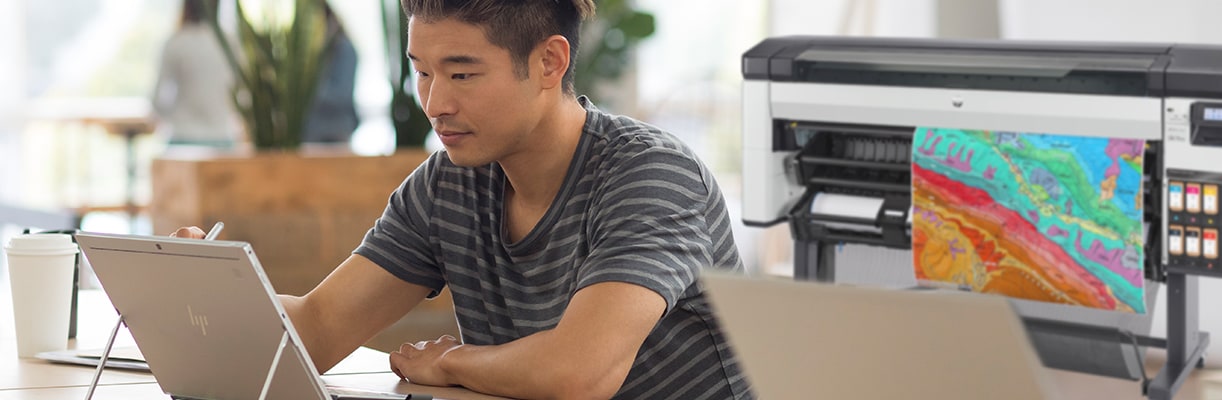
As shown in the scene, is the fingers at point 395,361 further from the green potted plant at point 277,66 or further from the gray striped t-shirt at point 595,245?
the green potted plant at point 277,66

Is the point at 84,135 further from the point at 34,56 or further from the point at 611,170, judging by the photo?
the point at 611,170

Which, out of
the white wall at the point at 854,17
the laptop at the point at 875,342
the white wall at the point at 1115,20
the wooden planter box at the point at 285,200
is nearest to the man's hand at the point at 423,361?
the laptop at the point at 875,342

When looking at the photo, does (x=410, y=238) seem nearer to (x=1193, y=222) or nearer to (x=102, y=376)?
(x=102, y=376)

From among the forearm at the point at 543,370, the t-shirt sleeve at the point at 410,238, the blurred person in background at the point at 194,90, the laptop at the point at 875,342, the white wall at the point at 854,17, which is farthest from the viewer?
the blurred person in background at the point at 194,90

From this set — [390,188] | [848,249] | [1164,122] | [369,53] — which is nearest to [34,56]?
[369,53]

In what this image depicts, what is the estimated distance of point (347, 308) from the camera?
72.7 inches

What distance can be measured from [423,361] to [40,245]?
1.94 feet

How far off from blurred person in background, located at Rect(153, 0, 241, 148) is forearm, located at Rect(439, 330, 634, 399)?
3838 mm

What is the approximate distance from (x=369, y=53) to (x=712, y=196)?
5.35 metres

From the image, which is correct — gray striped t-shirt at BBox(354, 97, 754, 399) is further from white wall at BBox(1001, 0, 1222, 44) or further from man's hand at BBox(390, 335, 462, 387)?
white wall at BBox(1001, 0, 1222, 44)

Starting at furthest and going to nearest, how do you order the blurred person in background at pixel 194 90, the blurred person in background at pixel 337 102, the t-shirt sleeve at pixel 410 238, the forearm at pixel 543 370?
the blurred person in background at pixel 194 90 → the blurred person in background at pixel 337 102 → the t-shirt sleeve at pixel 410 238 → the forearm at pixel 543 370

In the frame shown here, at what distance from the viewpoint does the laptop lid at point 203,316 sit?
135 centimetres

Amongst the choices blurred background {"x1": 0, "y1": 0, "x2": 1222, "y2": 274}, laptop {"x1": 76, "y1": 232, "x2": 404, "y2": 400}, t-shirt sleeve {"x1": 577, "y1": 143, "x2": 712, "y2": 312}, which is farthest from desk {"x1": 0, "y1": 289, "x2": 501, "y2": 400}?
blurred background {"x1": 0, "y1": 0, "x2": 1222, "y2": 274}

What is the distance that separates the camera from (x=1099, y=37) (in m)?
3.60
